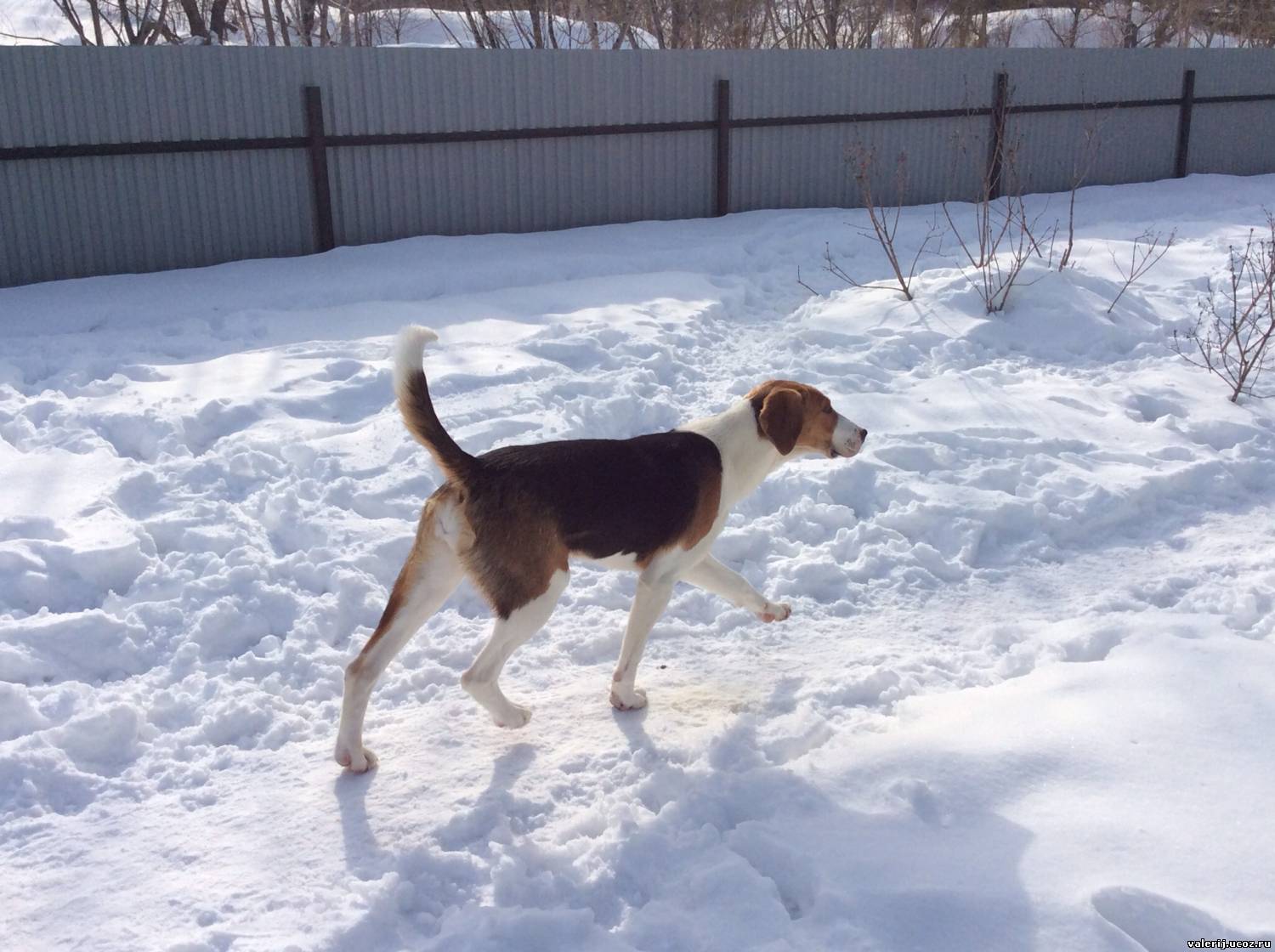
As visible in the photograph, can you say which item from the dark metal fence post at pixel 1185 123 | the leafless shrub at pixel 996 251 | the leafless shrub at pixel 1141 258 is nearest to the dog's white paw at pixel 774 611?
the leafless shrub at pixel 996 251

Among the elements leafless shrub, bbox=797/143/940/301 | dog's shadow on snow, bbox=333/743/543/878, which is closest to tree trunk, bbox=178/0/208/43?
leafless shrub, bbox=797/143/940/301

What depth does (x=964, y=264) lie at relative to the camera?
36.7ft

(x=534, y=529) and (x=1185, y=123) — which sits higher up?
(x=1185, y=123)

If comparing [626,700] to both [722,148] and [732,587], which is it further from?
[722,148]

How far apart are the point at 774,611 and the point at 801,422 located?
805 mm

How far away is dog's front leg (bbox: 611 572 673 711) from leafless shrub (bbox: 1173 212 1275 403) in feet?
16.9

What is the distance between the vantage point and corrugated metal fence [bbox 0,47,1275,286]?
10.0 meters

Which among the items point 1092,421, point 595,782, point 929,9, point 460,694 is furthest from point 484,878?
point 929,9

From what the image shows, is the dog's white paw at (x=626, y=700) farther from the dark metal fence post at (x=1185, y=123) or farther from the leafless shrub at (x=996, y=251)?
the dark metal fence post at (x=1185, y=123)

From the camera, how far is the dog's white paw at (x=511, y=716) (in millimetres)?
3893

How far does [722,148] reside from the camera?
1364 centimetres

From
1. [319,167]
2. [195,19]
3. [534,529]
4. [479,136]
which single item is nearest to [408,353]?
[534,529]

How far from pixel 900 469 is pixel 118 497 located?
4.21 meters

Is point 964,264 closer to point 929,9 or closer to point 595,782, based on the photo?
point 595,782
